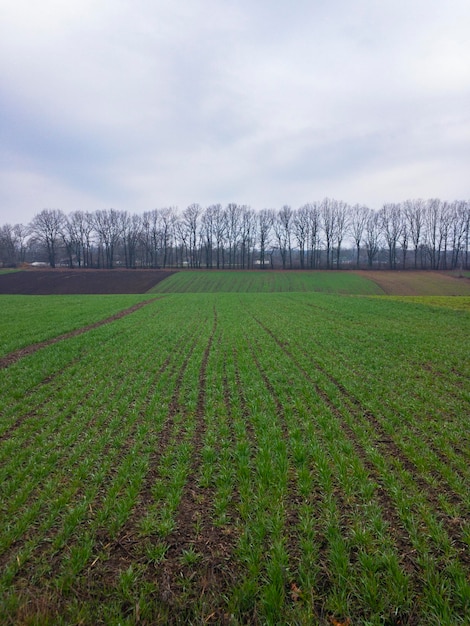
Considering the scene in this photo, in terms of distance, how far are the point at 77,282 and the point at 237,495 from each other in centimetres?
6469

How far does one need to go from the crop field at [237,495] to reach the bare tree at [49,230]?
93.8 meters

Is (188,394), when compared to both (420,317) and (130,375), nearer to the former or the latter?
(130,375)

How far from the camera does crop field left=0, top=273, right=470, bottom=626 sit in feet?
10.1

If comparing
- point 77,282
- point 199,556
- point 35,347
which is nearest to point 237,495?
point 199,556

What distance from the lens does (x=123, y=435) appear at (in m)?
6.50

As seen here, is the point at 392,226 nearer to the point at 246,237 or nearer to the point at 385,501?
the point at 246,237

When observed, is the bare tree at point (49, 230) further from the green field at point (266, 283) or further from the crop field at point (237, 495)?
the crop field at point (237, 495)

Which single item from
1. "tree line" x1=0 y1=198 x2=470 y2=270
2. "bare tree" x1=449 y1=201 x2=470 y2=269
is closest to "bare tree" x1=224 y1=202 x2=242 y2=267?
"tree line" x1=0 y1=198 x2=470 y2=270

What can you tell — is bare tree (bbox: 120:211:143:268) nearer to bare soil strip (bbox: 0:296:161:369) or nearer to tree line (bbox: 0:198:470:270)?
tree line (bbox: 0:198:470:270)

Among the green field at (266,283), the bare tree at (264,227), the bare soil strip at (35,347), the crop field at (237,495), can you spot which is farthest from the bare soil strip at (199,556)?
the bare tree at (264,227)

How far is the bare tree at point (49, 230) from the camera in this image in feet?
293

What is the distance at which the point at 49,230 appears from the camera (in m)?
90.0

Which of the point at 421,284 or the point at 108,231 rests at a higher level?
the point at 108,231

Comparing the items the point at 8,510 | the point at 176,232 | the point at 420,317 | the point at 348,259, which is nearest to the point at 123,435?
the point at 8,510
